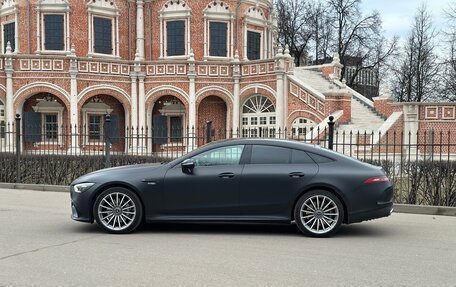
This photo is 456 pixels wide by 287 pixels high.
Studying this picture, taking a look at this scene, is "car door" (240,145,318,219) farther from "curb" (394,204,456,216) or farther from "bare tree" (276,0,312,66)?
"bare tree" (276,0,312,66)

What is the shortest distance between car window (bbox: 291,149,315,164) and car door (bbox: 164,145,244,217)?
0.82m

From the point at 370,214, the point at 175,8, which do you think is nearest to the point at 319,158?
the point at 370,214

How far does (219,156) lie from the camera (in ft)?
25.0

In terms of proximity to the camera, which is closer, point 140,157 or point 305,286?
point 305,286

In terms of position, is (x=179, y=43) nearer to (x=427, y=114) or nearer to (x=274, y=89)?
(x=274, y=89)

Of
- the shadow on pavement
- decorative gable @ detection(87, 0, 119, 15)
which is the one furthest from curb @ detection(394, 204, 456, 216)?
decorative gable @ detection(87, 0, 119, 15)

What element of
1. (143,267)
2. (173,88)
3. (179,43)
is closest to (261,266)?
(143,267)

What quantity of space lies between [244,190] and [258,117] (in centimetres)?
2134

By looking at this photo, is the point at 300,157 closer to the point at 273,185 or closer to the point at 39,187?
the point at 273,185

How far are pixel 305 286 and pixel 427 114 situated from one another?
19.0 metres

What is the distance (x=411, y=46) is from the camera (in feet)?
147

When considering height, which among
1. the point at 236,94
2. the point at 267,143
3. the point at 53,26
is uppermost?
the point at 53,26

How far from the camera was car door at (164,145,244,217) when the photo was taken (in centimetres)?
747

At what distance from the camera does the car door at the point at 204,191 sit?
747cm
